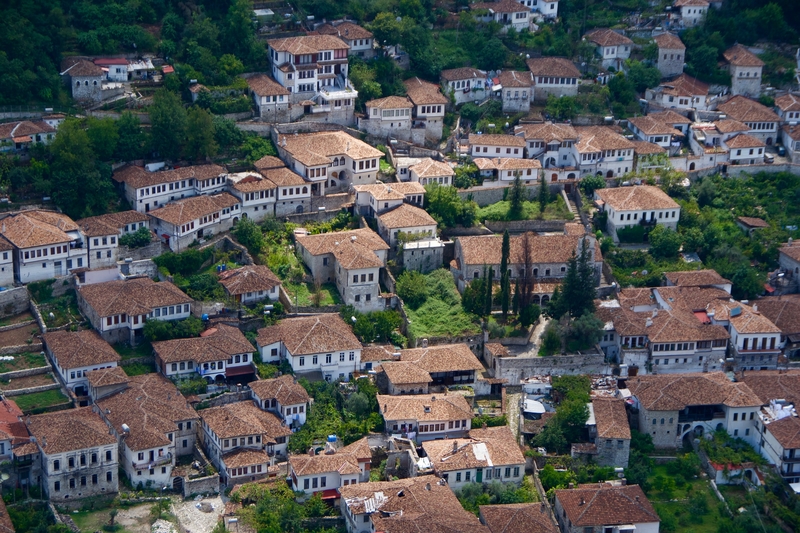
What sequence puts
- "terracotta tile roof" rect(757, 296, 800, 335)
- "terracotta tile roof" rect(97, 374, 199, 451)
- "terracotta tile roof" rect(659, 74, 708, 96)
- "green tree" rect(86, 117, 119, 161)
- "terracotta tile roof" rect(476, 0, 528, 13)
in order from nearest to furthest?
1. "terracotta tile roof" rect(97, 374, 199, 451)
2. "terracotta tile roof" rect(757, 296, 800, 335)
3. "green tree" rect(86, 117, 119, 161)
4. "terracotta tile roof" rect(659, 74, 708, 96)
5. "terracotta tile roof" rect(476, 0, 528, 13)

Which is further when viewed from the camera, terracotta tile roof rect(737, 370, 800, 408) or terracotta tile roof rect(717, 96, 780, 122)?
terracotta tile roof rect(717, 96, 780, 122)

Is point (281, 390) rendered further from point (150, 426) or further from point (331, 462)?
point (150, 426)

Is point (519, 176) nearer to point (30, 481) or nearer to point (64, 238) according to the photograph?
point (64, 238)

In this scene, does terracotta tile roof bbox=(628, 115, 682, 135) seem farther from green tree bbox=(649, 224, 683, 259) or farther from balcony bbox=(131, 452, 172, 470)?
balcony bbox=(131, 452, 172, 470)

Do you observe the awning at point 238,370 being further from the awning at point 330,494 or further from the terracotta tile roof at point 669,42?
the terracotta tile roof at point 669,42

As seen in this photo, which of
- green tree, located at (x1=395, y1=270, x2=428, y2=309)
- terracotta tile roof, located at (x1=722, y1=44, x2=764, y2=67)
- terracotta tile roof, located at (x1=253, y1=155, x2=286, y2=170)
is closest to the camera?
green tree, located at (x1=395, y1=270, x2=428, y2=309)

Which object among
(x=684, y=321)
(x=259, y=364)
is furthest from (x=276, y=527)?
(x=684, y=321)

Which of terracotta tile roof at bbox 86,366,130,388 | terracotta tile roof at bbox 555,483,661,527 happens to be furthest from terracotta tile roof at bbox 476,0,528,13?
terracotta tile roof at bbox 86,366,130,388

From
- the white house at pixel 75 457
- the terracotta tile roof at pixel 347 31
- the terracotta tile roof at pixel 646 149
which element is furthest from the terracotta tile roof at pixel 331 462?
the terracotta tile roof at pixel 347 31
